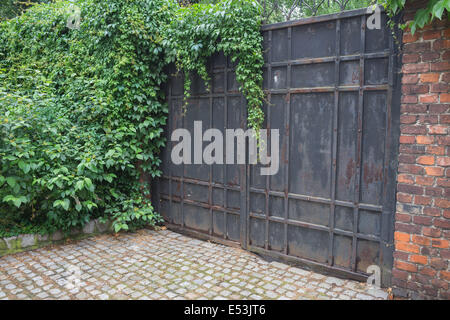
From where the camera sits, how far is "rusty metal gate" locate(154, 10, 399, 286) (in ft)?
11.8

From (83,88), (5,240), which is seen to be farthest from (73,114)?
(5,240)

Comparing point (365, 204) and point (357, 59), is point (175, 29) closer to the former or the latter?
point (357, 59)

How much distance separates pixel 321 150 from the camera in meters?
4.05

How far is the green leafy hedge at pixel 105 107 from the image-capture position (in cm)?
443

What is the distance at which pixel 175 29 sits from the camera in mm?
5113

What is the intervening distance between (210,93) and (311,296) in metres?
2.99

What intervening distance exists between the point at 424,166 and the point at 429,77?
2.62ft

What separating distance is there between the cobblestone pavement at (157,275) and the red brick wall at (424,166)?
0.49 metres

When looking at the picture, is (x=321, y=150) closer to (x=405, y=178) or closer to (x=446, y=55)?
(x=405, y=178)

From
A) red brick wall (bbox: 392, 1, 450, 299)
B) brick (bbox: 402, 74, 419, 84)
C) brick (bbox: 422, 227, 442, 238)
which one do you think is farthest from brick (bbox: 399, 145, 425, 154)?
brick (bbox: 422, 227, 442, 238)

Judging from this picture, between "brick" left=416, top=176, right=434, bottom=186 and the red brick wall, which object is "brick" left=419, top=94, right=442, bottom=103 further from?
"brick" left=416, top=176, right=434, bottom=186

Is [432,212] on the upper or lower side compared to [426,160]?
lower

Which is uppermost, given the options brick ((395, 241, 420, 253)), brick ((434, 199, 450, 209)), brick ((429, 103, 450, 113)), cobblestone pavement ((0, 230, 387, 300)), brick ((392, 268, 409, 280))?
brick ((429, 103, 450, 113))

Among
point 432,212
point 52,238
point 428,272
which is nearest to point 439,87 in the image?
point 432,212
